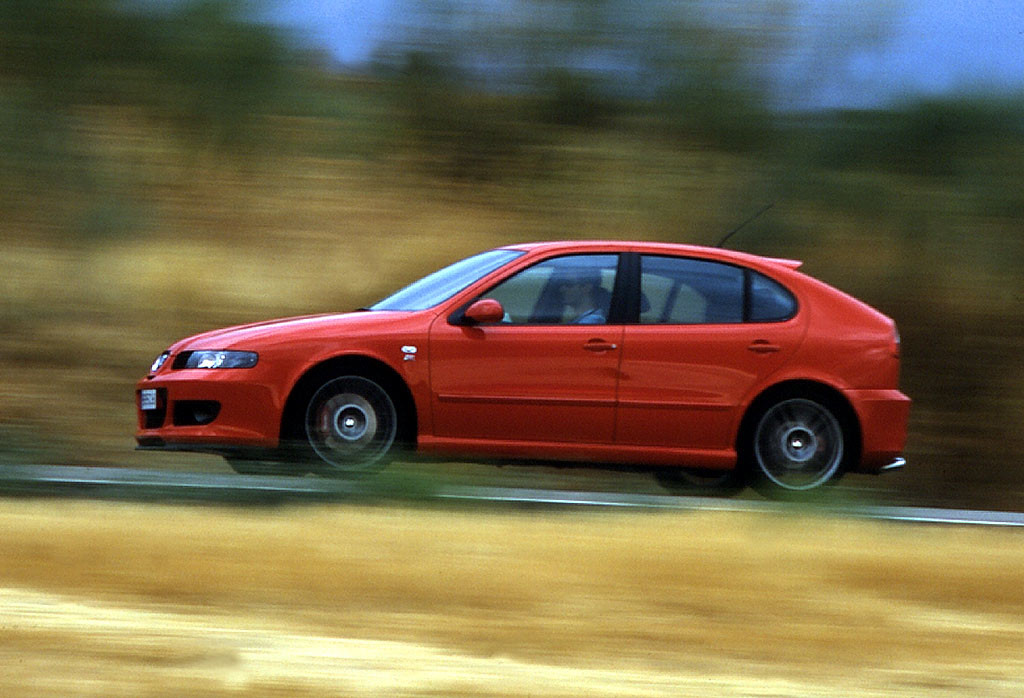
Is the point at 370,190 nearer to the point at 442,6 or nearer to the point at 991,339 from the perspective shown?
the point at 442,6

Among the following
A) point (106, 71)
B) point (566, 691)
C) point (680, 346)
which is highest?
point (106, 71)

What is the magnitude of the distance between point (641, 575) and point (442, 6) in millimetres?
11714

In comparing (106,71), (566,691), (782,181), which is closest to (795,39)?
(782,181)

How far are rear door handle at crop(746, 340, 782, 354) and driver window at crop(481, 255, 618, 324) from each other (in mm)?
861

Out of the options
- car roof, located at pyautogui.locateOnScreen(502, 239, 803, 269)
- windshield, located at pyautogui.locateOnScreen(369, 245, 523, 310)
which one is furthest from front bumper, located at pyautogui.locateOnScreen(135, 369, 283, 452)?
car roof, located at pyautogui.locateOnScreen(502, 239, 803, 269)

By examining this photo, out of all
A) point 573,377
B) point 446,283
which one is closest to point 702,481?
point 573,377

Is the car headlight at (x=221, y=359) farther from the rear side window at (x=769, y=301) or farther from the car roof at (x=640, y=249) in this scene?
the rear side window at (x=769, y=301)

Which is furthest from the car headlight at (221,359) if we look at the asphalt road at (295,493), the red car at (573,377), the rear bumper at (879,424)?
the rear bumper at (879,424)

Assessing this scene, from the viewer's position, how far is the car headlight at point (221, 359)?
9.13m

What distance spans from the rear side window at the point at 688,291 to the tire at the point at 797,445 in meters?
0.63

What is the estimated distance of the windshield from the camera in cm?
963

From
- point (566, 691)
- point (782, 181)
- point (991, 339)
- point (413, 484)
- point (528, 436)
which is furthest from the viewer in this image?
point (782, 181)

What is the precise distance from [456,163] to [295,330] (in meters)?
7.86

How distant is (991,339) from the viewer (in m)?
14.5
